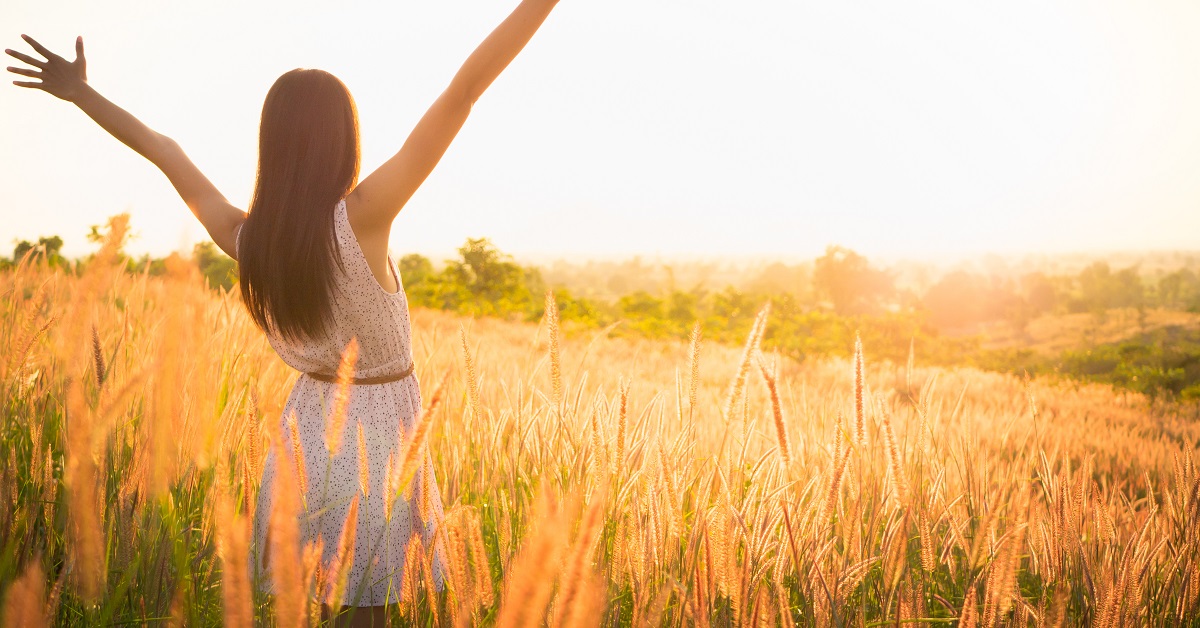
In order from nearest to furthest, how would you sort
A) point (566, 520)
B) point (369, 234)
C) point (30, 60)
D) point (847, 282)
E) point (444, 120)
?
point (566, 520) < point (444, 120) < point (369, 234) < point (30, 60) < point (847, 282)

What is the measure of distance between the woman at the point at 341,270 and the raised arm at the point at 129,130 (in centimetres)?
33

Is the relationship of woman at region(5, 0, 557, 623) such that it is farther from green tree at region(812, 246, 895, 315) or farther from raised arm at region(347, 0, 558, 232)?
green tree at region(812, 246, 895, 315)

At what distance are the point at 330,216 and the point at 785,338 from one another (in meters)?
14.4

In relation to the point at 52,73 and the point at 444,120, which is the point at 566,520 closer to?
the point at 444,120

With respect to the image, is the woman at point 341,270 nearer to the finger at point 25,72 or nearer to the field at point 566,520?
the field at point 566,520

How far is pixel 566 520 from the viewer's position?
0.66 m

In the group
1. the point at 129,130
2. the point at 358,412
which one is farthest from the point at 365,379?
the point at 129,130

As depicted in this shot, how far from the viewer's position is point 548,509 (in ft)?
A: 1.76

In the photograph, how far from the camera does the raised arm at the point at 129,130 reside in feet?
6.20

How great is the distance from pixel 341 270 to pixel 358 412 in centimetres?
35

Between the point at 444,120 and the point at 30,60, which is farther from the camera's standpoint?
the point at 30,60

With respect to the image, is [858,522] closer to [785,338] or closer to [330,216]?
[330,216]

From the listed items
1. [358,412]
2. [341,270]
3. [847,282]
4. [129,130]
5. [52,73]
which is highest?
[52,73]

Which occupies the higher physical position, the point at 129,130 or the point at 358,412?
the point at 129,130
